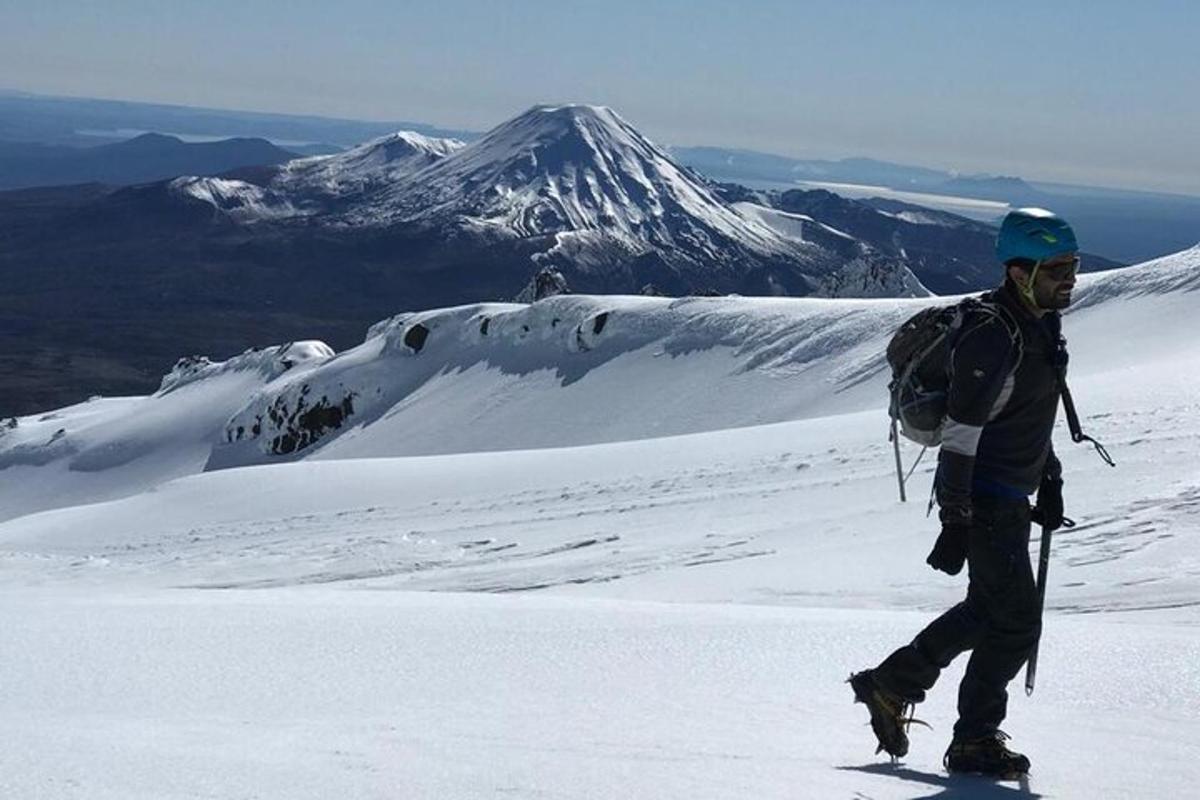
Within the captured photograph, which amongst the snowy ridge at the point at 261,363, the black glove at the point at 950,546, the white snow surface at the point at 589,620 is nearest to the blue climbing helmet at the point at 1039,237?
the black glove at the point at 950,546

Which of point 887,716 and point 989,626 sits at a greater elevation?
point 989,626

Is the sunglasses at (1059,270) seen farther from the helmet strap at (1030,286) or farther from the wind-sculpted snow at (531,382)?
the wind-sculpted snow at (531,382)

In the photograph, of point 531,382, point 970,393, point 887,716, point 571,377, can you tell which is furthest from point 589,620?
point 531,382

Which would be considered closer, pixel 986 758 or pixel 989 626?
pixel 986 758

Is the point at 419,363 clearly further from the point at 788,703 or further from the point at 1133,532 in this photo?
the point at 788,703

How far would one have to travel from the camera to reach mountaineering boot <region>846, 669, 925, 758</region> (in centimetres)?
490

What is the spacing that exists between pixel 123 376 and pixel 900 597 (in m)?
164

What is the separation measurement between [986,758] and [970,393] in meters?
1.31

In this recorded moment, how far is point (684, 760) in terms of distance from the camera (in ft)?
15.2

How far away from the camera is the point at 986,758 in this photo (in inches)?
182

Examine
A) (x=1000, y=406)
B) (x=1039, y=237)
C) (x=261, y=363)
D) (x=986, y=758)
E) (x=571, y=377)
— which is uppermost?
(x=1039, y=237)

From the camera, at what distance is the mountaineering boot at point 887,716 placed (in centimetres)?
490

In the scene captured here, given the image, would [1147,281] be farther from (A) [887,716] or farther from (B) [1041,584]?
(A) [887,716]

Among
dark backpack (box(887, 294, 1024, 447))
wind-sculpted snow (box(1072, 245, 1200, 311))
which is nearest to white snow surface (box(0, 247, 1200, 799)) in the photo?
wind-sculpted snow (box(1072, 245, 1200, 311))
